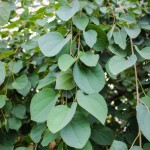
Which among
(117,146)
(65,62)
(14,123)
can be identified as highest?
(65,62)

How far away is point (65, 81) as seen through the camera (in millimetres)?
668

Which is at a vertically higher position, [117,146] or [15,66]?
[117,146]

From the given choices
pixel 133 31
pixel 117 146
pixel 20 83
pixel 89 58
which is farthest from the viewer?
pixel 20 83

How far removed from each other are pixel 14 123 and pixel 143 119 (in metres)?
0.51

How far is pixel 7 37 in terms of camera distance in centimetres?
138

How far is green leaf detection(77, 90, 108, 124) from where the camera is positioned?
1.93 ft

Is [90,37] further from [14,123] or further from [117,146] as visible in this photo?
[14,123]

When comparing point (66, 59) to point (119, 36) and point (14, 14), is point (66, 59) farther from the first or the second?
point (14, 14)

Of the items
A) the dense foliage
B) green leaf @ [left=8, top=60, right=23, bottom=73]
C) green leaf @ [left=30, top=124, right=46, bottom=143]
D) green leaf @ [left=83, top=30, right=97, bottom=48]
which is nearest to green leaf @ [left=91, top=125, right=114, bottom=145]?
the dense foliage

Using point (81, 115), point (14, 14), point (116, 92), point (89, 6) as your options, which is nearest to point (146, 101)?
point (81, 115)

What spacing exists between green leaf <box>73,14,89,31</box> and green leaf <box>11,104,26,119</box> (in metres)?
0.38

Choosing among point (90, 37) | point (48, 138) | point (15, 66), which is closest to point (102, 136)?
point (48, 138)

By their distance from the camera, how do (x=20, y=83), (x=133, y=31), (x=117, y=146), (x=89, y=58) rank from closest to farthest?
(x=117, y=146) < (x=89, y=58) < (x=133, y=31) < (x=20, y=83)

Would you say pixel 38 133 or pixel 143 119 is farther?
pixel 38 133
